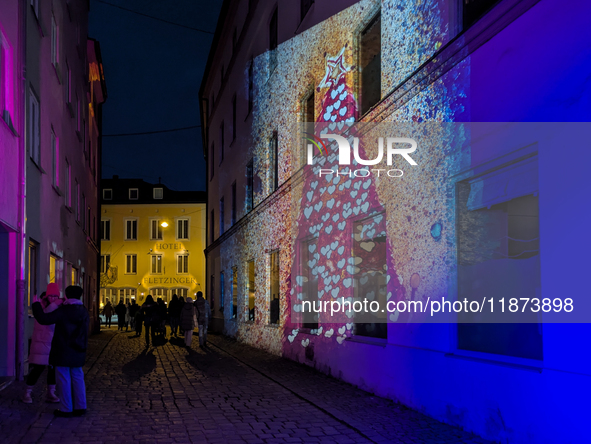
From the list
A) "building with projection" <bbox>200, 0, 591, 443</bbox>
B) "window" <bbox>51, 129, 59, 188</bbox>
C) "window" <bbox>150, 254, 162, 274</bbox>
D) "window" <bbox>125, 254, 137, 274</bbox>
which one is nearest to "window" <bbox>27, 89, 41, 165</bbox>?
"window" <bbox>51, 129, 59, 188</bbox>

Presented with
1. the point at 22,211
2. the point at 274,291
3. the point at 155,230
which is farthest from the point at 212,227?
the point at 155,230

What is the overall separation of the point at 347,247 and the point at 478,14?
5030mm

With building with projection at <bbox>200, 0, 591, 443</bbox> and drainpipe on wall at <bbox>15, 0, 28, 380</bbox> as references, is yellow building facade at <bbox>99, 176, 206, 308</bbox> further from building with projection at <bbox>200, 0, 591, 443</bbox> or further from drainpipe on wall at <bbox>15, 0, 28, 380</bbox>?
drainpipe on wall at <bbox>15, 0, 28, 380</bbox>

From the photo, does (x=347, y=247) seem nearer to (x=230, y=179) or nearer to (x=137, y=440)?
(x=137, y=440)

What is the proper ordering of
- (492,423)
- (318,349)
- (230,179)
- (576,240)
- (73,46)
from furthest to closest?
(230,179) → (73,46) → (318,349) → (492,423) → (576,240)

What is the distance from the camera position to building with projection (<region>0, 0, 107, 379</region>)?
1088 centimetres

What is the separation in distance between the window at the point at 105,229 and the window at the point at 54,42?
36.2 m

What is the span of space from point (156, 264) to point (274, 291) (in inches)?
1408

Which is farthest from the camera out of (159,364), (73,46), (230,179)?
(230,179)

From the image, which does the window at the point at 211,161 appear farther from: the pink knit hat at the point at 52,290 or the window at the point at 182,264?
the pink knit hat at the point at 52,290

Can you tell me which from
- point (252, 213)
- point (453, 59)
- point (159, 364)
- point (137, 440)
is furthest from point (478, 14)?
point (252, 213)

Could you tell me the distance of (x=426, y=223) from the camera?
27.2ft

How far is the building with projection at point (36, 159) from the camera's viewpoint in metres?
10.9

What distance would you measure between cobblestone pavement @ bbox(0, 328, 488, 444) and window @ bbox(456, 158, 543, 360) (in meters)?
1.13
